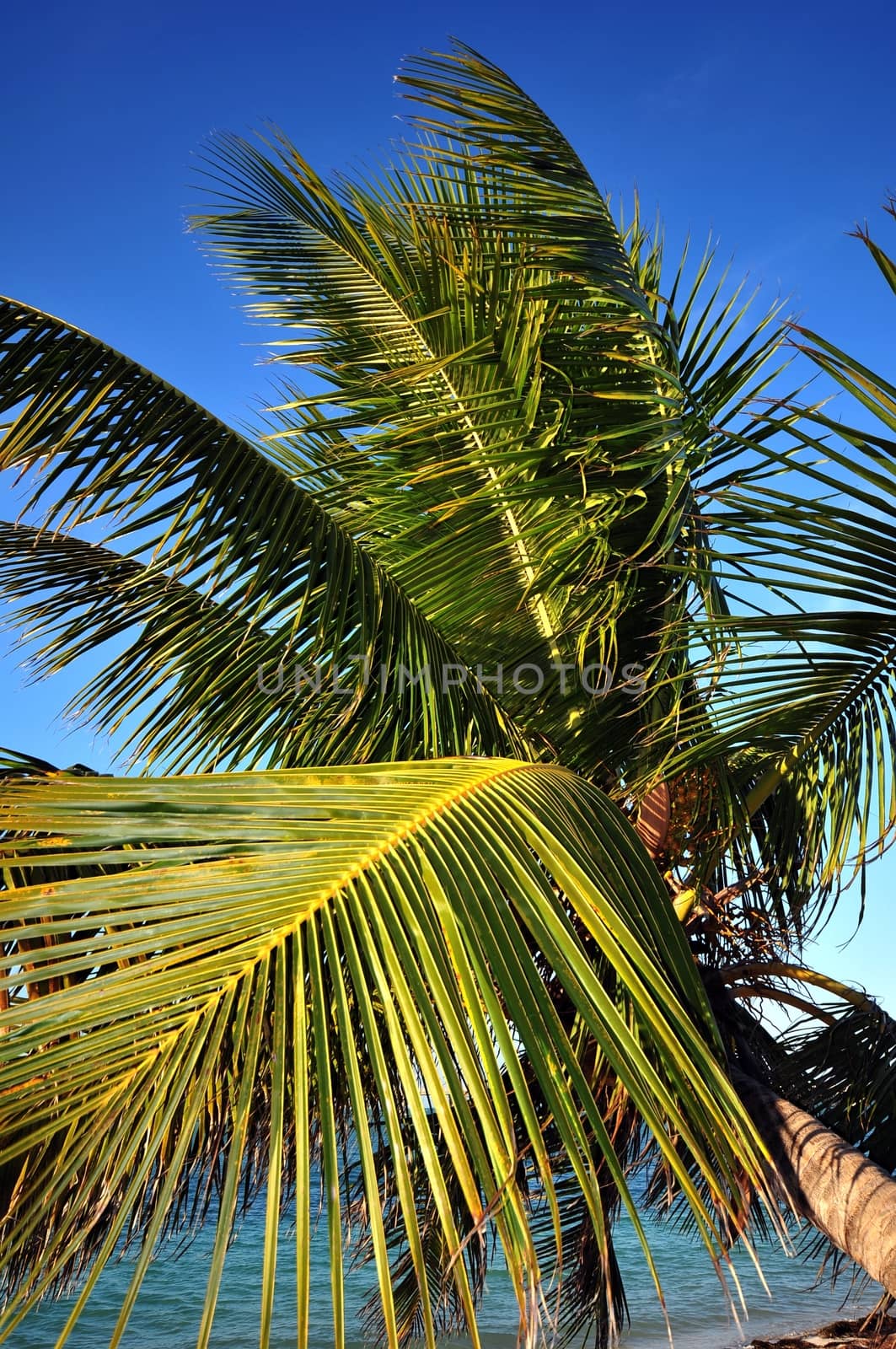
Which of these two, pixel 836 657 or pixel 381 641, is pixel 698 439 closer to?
pixel 836 657

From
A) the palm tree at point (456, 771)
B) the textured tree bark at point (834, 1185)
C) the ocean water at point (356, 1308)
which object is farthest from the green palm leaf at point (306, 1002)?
the ocean water at point (356, 1308)

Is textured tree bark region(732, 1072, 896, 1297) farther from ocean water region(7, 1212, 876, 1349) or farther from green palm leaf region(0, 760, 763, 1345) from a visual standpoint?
ocean water region(7, 1212, 876, 1349)

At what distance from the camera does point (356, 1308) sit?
1373 cm

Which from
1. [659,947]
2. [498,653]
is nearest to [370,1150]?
[659,947]

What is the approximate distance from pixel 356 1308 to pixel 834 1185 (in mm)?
13564

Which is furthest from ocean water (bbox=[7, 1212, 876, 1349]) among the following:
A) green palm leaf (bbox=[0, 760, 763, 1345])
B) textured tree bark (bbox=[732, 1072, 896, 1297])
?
green palm leaf (bbox=[0, 760, 763, 1345])

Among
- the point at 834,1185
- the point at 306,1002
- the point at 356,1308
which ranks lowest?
the point at 356,1308

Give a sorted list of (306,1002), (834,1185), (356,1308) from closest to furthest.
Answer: (306,1002)
(834,1185)
(356,1308)

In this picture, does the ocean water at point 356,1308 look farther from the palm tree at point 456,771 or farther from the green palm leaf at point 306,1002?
the green palm leaf at point 306,1002

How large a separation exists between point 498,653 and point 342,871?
2.47m

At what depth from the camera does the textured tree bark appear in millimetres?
2510

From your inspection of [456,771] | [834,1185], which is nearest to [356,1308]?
[834,1185]

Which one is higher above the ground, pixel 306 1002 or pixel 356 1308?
pixel 306 1002

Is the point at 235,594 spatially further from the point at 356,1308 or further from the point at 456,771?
the point at 356,1308
